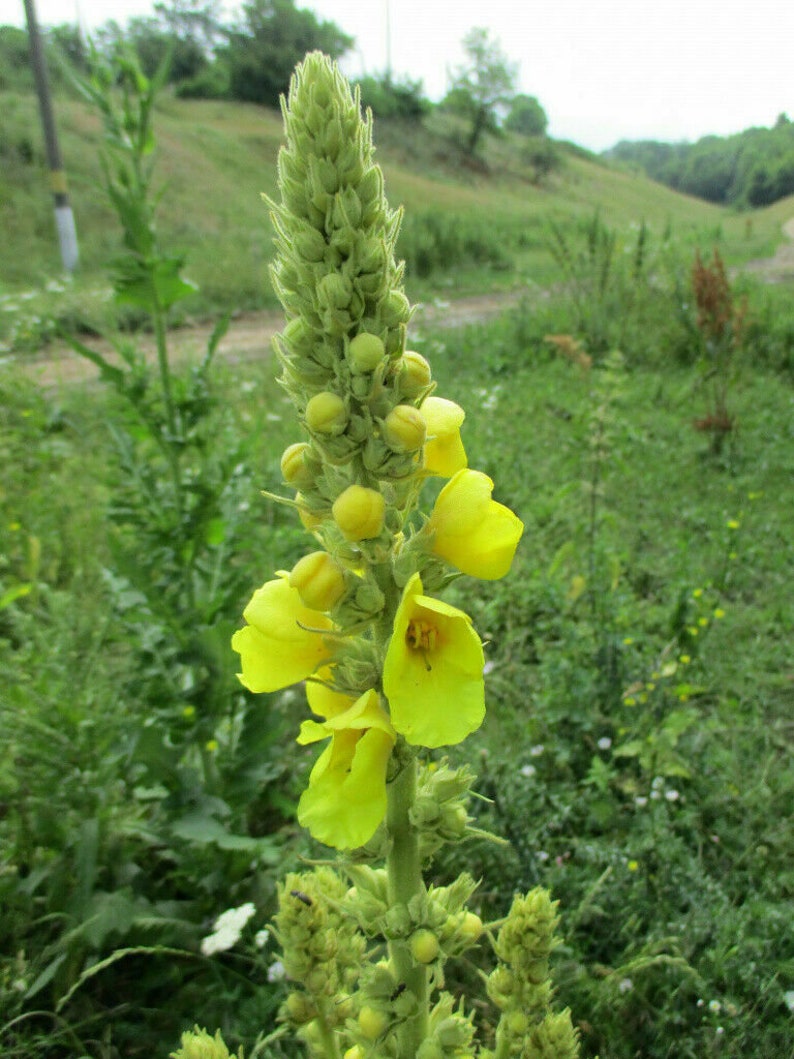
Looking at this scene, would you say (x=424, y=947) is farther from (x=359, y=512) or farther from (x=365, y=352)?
(x=365, y=352)

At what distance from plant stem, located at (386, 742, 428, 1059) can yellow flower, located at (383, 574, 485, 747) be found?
0.22 m

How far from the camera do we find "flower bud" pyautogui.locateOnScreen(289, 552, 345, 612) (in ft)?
3.58

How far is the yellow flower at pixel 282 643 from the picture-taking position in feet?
3.78

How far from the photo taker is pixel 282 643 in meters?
1.18

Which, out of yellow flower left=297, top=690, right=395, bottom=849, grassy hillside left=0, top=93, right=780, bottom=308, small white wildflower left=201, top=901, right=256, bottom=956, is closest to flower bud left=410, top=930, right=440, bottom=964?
yellow flower left=297, top=690, right=395, bottom=849

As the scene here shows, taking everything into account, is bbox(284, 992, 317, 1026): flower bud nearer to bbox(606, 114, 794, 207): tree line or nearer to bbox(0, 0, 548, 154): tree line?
bbox(0, 0, 548, 154): tree line

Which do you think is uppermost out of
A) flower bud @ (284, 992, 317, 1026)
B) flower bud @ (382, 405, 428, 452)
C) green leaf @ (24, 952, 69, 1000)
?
flower bud @ (382, 405, 428, 452)

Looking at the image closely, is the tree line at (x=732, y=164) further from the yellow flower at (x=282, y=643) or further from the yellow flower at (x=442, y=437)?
the yellow flower at (x=282, y=643)

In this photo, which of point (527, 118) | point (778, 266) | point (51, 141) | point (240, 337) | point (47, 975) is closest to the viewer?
point (47, 975)

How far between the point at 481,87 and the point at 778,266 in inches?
1419

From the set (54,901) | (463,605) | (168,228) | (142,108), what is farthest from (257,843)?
(168,228)

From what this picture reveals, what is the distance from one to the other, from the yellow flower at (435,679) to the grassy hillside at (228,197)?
17.6ft

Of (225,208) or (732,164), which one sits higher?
(732,164)

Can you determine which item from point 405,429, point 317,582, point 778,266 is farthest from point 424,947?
point 778,266
